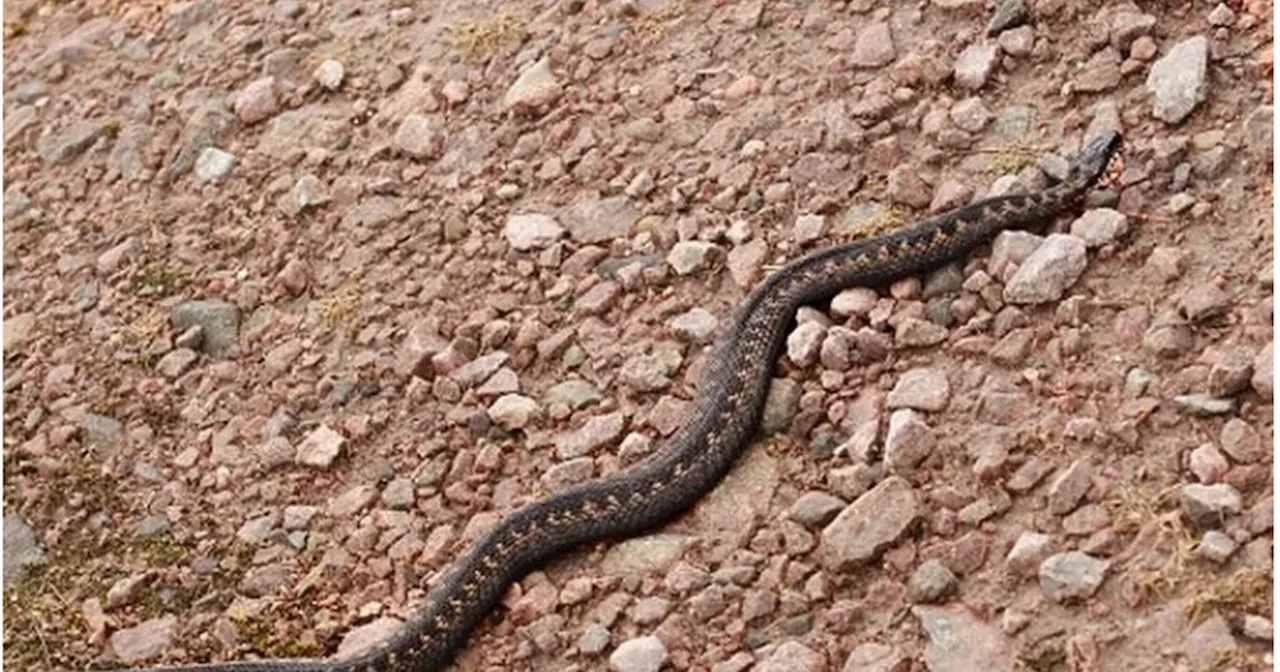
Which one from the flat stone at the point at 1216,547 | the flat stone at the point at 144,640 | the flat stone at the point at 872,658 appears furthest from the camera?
the flat stone at the point at 144,640

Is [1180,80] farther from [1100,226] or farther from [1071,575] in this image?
[1071,575]

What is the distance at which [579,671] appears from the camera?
782 centimetres

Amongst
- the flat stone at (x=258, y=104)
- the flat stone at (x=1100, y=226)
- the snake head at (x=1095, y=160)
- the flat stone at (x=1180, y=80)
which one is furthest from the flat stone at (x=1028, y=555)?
the flat stone at (x=258, y=104)

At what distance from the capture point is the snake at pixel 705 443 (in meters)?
8.16

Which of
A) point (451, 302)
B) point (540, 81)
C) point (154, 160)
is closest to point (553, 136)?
point (540, 81)

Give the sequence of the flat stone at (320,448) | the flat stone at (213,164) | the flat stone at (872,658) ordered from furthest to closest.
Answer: the flat stone at (213,164)
the flat stone at (320,448)
the flat stone at (872,658)

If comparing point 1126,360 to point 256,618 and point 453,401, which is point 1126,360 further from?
point 256,618

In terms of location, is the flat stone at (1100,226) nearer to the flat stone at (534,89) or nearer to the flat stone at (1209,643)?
the flat stone at (1209,643)

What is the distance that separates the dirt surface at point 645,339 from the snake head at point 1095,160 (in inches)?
4.3

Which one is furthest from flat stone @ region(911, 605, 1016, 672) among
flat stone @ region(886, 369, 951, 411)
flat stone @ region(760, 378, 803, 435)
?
flat stone @ region(760, 378, 803, 435)

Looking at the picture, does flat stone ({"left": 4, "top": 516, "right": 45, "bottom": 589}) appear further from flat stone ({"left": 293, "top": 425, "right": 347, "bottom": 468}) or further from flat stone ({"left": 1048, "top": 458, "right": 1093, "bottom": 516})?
flat stone ({"left": 1048, "top": 458, "right": 1093, "bottom": 516})

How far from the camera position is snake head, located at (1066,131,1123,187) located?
8.60m

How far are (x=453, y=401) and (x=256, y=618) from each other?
1391 millimetres

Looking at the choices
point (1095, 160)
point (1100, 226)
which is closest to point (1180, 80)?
point (1095, 160)
